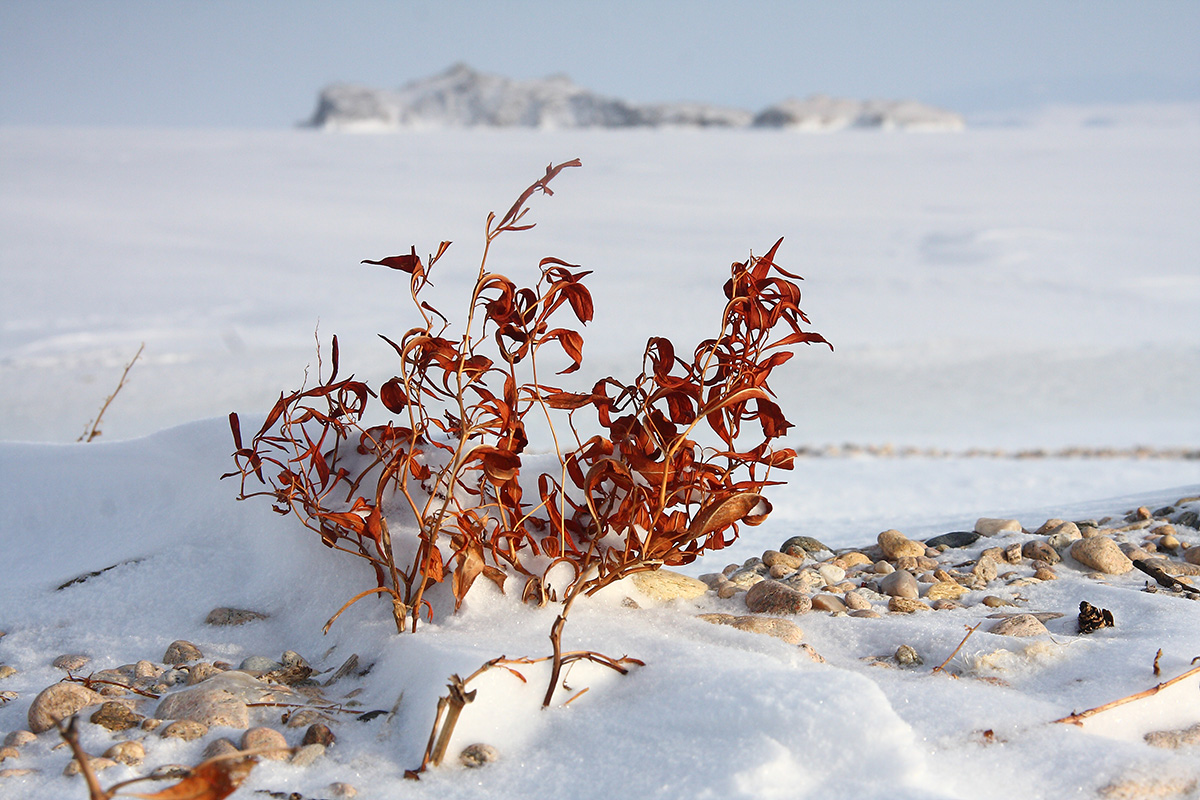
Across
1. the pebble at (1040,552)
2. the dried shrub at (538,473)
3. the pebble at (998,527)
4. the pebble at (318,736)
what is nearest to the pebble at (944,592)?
the pebble at (1040,552)

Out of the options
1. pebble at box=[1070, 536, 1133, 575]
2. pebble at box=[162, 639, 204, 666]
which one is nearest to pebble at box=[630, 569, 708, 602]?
pebble at box=[162, 639, 204, 666]

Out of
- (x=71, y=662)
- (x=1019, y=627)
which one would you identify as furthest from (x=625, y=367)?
(x=71, y=662)

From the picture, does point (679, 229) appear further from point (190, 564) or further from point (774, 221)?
point (190, 564)

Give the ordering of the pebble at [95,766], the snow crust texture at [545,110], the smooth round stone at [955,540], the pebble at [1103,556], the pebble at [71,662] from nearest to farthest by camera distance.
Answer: the pebble at [95,766] < the pebble at [71,662] < the pebble at [1103,556] < the smooth round stone at [955,540] < the snow crust texture at [545,110]

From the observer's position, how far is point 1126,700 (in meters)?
1.18

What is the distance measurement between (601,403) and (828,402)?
504 centimetres

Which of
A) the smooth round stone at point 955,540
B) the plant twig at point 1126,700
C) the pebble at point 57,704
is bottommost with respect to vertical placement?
the smooth round stone at point 955,540

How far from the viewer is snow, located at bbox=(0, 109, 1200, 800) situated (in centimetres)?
110

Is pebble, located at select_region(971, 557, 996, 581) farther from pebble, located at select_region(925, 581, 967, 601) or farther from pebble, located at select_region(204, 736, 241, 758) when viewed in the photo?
pebble, located at select_region(204, 736, 241, 758)

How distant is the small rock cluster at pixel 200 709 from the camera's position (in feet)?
3.58

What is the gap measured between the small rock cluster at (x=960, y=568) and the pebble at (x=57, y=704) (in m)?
0.89

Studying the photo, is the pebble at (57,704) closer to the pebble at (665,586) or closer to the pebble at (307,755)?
the pebble at (307,755)

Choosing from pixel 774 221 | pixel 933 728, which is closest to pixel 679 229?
pixel 774 221

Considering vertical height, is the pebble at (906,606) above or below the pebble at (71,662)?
above
